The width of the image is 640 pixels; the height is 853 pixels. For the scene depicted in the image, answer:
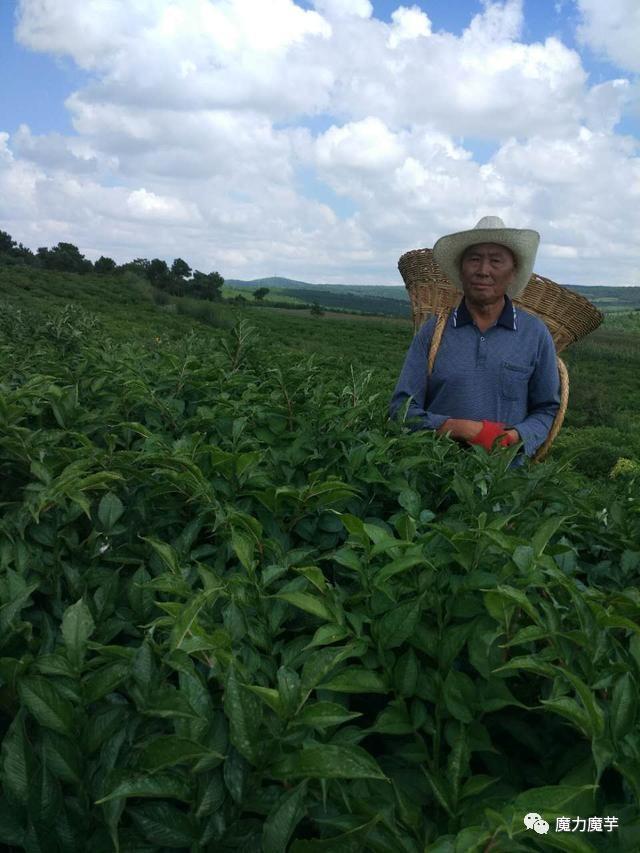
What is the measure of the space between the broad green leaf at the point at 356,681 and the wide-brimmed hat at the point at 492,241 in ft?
9.43

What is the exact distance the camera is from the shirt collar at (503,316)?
366 centimetres

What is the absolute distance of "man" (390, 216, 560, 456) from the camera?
3617 mm

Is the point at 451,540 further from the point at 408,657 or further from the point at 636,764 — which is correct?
the point at 636,764

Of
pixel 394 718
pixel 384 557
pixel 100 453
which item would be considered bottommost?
pixel 394 718

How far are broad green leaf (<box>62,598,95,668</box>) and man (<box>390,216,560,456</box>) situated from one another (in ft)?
8.35

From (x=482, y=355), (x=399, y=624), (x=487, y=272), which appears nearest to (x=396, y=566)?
(x=399, y=624)

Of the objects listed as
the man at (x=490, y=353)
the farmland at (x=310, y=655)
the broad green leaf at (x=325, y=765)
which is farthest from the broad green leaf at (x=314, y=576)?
the man at (x=490, y=353)

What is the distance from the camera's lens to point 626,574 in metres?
1.70

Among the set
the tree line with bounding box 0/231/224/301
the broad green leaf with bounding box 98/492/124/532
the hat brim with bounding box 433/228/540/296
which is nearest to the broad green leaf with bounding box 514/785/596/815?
the broad green leaf with bounding box 98/492/124/532

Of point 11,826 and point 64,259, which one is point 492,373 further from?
point 64,259

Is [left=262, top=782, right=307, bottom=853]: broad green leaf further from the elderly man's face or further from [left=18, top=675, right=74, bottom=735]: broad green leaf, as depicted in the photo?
the elderly man's face

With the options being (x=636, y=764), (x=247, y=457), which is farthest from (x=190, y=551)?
(x=636, y=764)

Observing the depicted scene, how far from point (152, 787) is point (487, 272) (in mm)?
3140

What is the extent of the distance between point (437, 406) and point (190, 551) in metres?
2.28
